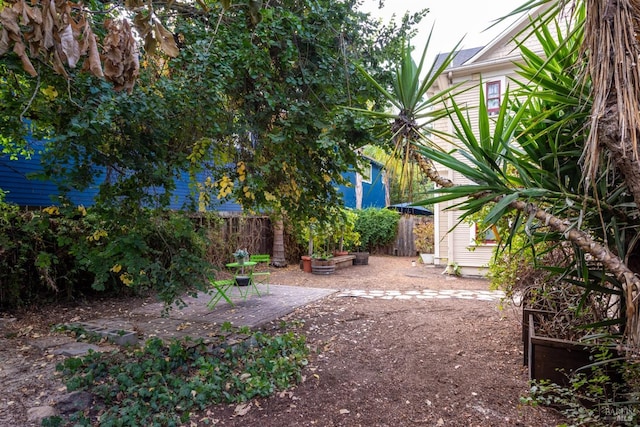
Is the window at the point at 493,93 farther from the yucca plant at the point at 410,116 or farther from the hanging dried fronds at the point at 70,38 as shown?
the hanging dried fronds at the point at 70,38

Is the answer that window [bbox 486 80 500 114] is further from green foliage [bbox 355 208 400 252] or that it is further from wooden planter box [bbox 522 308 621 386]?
wooden planter box [bbox 522 308 621 386]

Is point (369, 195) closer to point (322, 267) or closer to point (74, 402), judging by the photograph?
point (322, 267)

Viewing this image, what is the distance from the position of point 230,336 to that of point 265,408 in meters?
1.48

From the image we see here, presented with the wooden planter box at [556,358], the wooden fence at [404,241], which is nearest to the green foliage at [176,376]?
the wooden planter box at [556,358]

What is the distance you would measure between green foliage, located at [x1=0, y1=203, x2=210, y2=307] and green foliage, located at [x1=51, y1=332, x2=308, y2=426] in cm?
62

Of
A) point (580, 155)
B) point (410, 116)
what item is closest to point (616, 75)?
point (580, 155)

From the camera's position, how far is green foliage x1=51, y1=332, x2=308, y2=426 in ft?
8.98

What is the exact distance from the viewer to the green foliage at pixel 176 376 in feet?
8.98

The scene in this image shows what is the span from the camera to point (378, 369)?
3568 mm

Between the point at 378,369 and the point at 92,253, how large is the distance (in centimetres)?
286

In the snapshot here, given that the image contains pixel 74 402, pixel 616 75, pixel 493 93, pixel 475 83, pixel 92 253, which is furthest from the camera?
pixel 475 83

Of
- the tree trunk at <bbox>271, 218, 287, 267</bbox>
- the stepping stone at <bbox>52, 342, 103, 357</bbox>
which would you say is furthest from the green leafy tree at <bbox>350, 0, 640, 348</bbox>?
the tree trunk at <bbox>271, 218, 287, 267</bbox>

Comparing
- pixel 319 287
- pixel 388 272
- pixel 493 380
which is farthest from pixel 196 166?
pixel 388 272

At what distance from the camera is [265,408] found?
9.46ft
